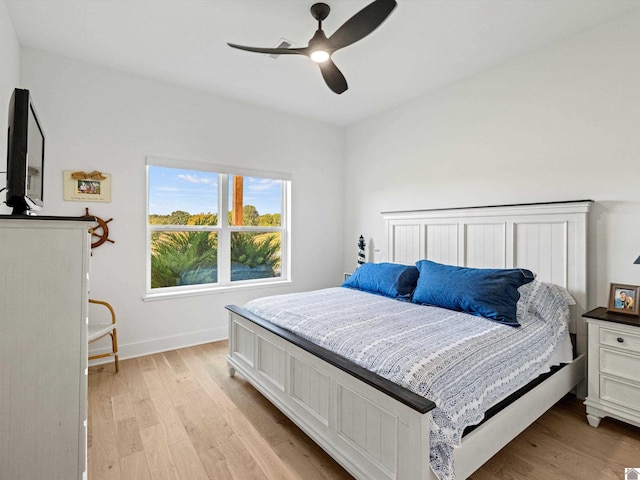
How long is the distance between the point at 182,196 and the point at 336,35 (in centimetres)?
241

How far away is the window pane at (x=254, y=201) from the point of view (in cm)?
394

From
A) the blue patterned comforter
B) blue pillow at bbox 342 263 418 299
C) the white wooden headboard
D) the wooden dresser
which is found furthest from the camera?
blue pillow at bbox 342 263 418 299

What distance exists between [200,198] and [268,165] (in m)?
0.91

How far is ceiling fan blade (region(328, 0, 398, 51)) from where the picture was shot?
1711 mm

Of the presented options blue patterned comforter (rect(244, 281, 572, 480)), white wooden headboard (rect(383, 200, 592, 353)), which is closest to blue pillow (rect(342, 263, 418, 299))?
blue patterned comforter (rect(244, 281, 572, 480))

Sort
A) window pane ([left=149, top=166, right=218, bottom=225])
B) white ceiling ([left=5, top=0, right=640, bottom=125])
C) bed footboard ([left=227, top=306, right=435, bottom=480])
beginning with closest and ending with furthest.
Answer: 1. bed footboard ([left=227, top=306, right=435, bottom=480])
2. white ceiling ([left=5, top=0, right=640, bottom=125])
3. window pane ([left=149, top=166, right=218, bottom=225])

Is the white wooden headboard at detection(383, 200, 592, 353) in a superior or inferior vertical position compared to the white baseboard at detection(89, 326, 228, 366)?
superior

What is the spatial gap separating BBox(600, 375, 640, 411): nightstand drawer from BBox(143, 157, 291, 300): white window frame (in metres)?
3.14

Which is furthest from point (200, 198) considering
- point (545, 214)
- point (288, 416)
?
point (545, 214)

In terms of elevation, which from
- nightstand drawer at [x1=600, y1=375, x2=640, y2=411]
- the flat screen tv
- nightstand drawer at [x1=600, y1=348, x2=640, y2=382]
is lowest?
nightstand drawer at [x1=600, y1=375, x2=640, y2=411]

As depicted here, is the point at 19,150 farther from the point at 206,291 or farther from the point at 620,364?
the point at 620,364

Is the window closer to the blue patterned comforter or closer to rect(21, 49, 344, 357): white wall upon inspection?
rect(21, 49, 344, 357): white wall

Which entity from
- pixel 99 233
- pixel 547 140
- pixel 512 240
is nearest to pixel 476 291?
pixel 512 240

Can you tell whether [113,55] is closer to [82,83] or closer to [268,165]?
[82,83]
